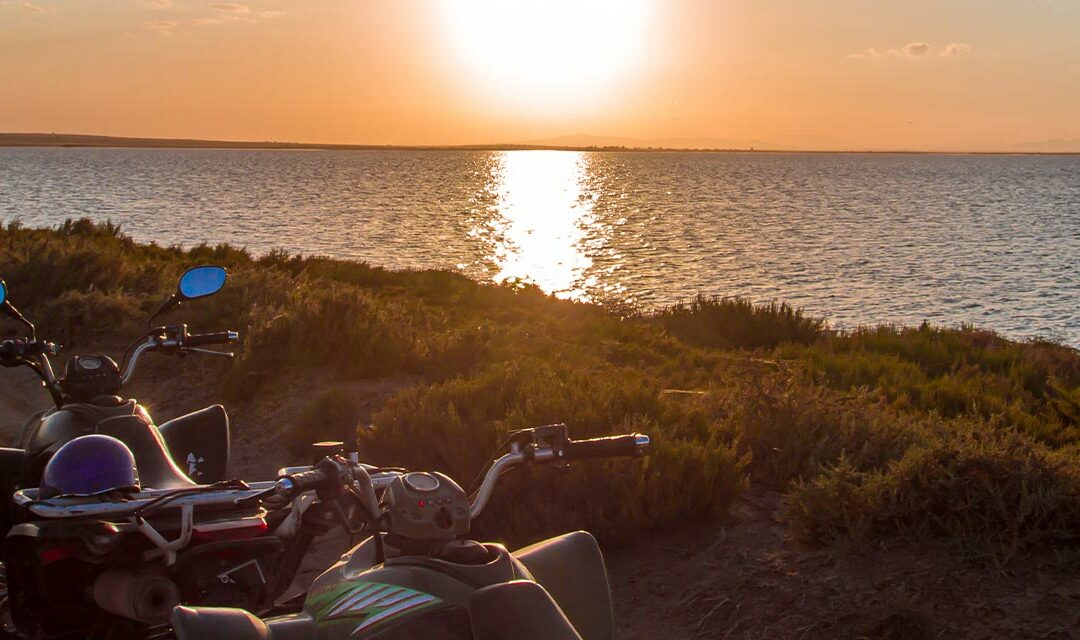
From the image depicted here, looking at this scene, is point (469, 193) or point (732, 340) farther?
point (469, 193)

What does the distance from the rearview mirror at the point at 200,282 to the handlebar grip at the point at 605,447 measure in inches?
85.8

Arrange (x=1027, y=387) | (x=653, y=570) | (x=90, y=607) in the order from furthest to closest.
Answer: (x=1027, y=387) → (x=653, y=570) → (x=90, y=607)

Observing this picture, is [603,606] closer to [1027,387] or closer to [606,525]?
[606,525]

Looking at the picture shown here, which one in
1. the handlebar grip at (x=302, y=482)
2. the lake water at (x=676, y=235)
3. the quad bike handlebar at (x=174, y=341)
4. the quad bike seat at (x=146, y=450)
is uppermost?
the handlebar grip at (x=302, y=482)

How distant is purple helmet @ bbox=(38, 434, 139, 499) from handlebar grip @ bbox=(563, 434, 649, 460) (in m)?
1.13

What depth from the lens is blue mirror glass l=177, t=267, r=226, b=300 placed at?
14.3 ft

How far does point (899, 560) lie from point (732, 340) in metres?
12.2

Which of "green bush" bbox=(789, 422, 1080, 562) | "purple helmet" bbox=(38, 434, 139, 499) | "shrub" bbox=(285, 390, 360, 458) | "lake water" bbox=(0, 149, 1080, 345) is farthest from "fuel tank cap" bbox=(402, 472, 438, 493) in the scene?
"lake water" bbox=(0, 149, 1080, 345)

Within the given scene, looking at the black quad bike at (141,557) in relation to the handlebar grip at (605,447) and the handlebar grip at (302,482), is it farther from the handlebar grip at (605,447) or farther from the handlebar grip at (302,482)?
the handlebar grip at (605,447)

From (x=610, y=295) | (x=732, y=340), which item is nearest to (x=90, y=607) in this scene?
(x=732, y=340)

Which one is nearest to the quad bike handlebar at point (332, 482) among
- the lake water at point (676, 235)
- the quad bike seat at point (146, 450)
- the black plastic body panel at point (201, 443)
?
the quad bike seat at point (146, 450)

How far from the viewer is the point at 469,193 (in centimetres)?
8794

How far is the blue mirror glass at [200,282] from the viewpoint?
437 centimetres

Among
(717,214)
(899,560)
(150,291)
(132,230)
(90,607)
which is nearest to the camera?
(90,607)
